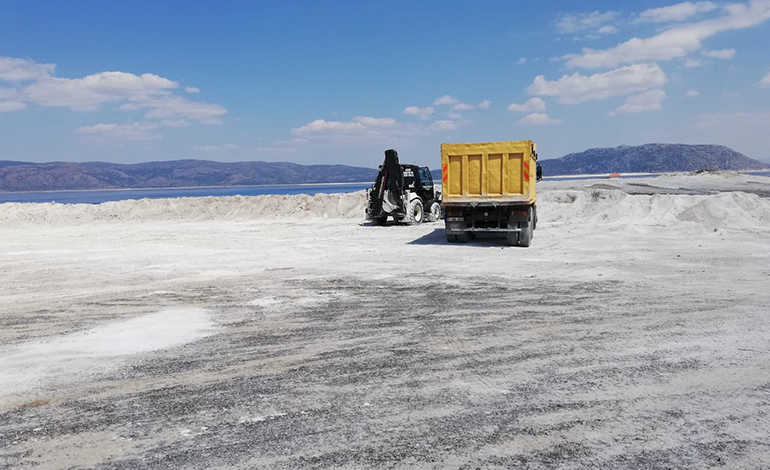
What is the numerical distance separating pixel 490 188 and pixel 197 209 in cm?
2173

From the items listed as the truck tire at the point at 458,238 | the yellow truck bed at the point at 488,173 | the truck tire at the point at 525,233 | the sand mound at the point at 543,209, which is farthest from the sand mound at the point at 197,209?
the truck tire at the point at 525,233

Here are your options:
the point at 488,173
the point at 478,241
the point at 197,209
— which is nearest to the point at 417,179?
the point at 478,241

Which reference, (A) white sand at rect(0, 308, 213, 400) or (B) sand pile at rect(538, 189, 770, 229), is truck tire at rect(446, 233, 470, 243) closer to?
(B) sand pile at rect(538, 189, 770, 229)

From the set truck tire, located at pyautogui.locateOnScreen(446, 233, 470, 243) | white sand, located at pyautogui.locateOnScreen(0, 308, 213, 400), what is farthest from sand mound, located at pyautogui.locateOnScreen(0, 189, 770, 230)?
white sand, located at pyautogui.locateOnScreen(0, 308, 213, 400)

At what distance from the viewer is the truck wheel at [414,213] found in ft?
72.0

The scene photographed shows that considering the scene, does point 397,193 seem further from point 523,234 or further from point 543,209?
point 523,234

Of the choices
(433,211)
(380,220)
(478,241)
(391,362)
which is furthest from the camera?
(433,211)

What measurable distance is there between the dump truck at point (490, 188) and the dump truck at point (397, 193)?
5844 millimetres

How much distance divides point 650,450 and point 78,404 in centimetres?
437

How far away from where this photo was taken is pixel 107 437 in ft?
13.1

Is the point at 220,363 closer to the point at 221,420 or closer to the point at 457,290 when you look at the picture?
the point at 221,420

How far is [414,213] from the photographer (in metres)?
22.3

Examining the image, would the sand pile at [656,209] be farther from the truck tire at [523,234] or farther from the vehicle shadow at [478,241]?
the truck tire at [523,234]

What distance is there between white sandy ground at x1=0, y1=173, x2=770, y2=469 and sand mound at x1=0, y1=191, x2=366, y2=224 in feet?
57.8
